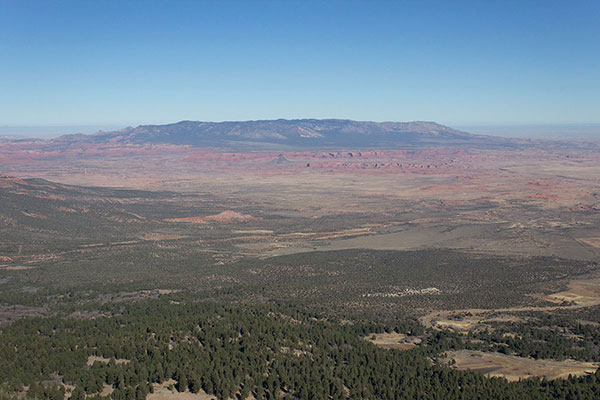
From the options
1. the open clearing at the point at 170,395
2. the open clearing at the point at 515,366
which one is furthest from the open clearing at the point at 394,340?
the open clearing at the point at 170,395

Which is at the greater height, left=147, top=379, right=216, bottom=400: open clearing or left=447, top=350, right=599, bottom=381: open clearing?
left=147, top=379, right=216, bottom=400: open clearing

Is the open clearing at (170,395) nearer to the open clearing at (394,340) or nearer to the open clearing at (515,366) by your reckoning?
Answer: the open clearing at (394,340)

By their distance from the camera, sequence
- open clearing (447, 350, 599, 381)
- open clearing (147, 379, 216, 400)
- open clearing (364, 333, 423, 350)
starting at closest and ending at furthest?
open clearing (147, 379, 216, 400) → open clearing (447, 350, 599, 381) → open clearing (364, 333, 423, 350)

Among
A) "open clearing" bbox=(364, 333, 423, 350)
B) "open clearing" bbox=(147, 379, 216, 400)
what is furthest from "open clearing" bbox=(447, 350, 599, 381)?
"open clearing" bbox=(147, 379, 216, 400)

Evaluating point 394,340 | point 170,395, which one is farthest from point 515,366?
point 170,395

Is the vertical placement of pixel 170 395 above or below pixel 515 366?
above

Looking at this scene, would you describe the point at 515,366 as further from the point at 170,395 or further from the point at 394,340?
the point at 170,395

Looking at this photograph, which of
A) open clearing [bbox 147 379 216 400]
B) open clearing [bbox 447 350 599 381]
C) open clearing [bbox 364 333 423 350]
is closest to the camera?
open clearing [bbox 147 379 216 400]

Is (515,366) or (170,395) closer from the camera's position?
(170,395)

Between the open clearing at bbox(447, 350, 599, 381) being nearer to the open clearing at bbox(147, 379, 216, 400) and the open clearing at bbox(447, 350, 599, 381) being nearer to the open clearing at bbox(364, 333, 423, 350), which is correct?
the open clearing at bbox(364, 333, 423, 350)
